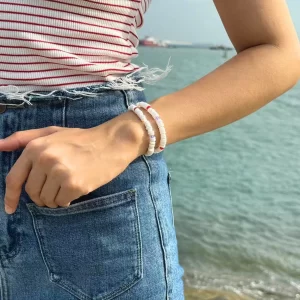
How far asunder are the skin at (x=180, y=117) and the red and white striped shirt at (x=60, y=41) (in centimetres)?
10

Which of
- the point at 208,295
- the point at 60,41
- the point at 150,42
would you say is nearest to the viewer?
the point at 60,41

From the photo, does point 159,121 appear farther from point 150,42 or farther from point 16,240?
point 150,42

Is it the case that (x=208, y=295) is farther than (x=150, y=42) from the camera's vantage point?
No

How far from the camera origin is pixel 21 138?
2.34 ft

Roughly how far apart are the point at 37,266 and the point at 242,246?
3.14 metres

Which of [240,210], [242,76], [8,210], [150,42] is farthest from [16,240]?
[150,42]

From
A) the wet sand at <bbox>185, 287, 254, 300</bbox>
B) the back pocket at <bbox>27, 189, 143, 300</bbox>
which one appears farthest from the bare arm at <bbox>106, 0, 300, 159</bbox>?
the wet sand at <bbox>185, 287, 254, 300</bbox>

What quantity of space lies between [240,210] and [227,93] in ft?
12.7

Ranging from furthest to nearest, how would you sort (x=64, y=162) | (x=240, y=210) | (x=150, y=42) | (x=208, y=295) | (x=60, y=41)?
1. (x=150, y=42)
2. (x=240, y=210)
3. (x=208, y=295)
4. (x=60, y=41)
5. (x=64, y=162)

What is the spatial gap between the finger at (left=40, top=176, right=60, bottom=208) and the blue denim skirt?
0.12 ft

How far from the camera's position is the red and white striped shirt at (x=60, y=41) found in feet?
2.46

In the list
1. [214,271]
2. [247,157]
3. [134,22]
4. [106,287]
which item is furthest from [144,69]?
[247,157]

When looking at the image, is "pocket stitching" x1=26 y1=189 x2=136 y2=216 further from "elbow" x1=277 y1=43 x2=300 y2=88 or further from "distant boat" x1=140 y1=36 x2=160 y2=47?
"distant boat" x1=140 y1=36 x2=160 y2=47

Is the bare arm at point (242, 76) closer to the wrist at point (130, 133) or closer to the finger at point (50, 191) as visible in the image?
the wrist at point (130, 133)
